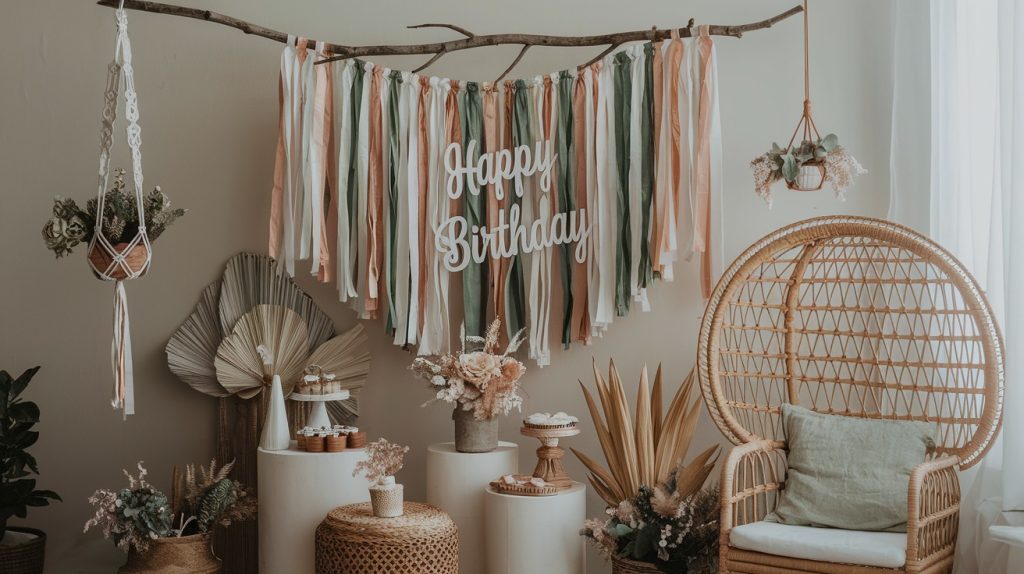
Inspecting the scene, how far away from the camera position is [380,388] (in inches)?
153

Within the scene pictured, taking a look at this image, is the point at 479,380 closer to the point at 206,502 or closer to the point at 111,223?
the point at 206,502

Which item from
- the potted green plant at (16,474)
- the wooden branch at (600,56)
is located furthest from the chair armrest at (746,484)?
the potted green plant at (16,474)

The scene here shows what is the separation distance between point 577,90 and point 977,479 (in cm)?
188

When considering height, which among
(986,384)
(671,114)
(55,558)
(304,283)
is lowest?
(55,558)

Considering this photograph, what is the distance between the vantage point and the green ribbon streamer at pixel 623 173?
137 inches

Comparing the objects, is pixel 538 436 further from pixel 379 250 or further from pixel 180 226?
pixel 180 226

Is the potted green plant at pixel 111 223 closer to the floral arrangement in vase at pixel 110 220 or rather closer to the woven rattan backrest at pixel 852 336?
the floral arrangement in vase at pixel 110 220

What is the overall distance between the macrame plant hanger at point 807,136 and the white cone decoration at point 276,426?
1.91 metres

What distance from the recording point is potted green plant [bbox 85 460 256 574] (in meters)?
3.15

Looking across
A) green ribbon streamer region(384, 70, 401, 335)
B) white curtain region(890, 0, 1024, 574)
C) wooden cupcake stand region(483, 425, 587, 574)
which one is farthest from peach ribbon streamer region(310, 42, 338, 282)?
white curtain region(890, 0, 1024, 574)

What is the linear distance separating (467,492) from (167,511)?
1.00 meters

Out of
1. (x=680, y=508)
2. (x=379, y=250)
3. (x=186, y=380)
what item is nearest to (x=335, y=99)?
(x=379, y=250)

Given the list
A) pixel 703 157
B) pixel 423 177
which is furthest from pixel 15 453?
pixel 703 157

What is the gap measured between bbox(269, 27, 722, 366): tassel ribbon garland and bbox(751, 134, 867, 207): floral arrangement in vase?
0.38m
